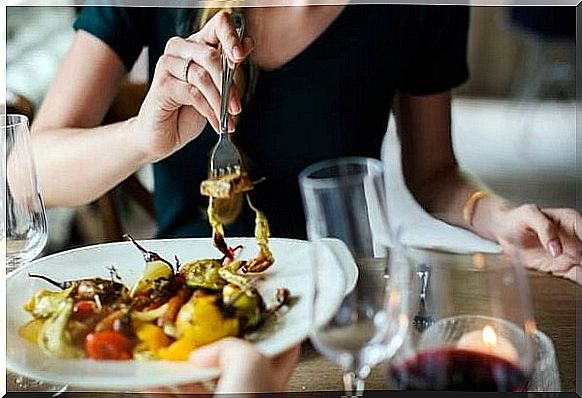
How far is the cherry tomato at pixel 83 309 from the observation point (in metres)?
0.94

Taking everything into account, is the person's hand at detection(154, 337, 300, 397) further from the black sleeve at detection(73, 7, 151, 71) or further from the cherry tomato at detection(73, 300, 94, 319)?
the black sleeve at detection(73, 7, 151, 71)

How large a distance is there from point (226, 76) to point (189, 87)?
4 cm

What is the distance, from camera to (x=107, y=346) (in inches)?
36.7

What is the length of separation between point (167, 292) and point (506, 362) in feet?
1.01

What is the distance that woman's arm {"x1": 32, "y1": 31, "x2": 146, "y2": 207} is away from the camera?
98cm

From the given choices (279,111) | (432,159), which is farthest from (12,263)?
(432,159)

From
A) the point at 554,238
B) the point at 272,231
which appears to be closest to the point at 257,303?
the point at 272,231

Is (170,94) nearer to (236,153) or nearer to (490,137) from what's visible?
(236,153)

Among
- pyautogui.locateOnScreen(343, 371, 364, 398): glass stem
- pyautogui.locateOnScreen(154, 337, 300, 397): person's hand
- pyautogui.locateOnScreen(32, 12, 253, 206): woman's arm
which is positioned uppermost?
pyautogui.locateOnScreen(32, 12, 253, 206): woman's arm

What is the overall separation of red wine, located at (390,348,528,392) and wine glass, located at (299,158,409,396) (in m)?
0.03

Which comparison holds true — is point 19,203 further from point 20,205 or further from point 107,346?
point 107,346

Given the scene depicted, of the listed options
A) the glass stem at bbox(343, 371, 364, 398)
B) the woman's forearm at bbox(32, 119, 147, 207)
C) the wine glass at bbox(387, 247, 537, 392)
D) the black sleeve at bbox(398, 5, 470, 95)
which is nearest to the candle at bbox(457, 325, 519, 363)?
the wine glass at bbox(387, 247, 537, 392)

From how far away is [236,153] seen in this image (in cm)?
98

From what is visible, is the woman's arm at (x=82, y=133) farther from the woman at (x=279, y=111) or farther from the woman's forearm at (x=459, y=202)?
the woman's forearm at (x=459, y=202)
